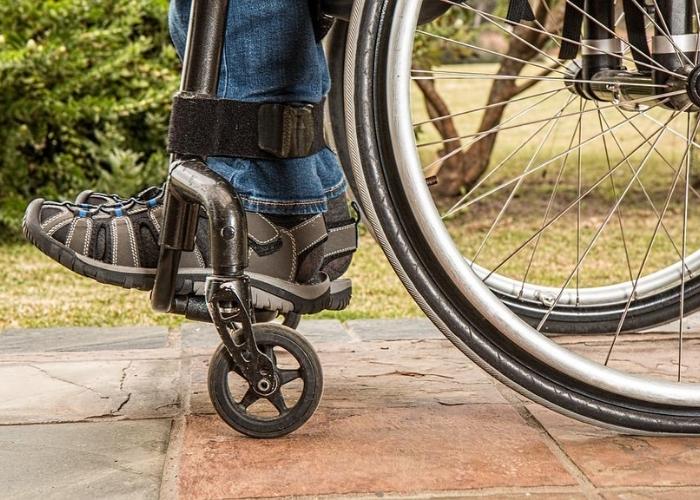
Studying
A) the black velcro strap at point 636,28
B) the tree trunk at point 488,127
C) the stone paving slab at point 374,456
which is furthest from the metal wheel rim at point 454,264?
the tree trunk at point 488,127

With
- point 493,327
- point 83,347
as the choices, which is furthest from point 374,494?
point 83,347

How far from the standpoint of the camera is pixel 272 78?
139 centimetres

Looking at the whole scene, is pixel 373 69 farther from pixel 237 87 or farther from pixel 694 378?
pixel 694 378

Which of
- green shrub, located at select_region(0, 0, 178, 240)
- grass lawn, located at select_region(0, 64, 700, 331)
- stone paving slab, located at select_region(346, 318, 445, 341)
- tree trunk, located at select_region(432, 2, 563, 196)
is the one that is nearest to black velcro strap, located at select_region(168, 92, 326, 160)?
grass lawn, located at select_region(0, 64, 700, 331)

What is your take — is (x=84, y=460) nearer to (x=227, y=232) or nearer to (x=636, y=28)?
(x=227, y=232)

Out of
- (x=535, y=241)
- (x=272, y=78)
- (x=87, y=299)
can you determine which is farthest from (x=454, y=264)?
(x=87, y=299)

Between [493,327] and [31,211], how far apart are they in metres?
0.64

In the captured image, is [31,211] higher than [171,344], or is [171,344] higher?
[31,211]

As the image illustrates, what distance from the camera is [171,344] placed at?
1.92 meters

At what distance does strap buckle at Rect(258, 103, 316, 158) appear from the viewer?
1381 mm

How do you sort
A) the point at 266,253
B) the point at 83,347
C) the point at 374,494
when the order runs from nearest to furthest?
the point at 374,494, the point at 266,253, the point at 83,347

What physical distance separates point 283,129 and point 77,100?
224cm

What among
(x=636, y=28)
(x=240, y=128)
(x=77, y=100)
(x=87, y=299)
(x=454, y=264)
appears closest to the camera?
(x=454, y=264)

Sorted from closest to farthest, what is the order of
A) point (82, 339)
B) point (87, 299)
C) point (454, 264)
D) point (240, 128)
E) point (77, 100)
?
point (454, 264) → point (240, 128) → point (82, 339) → point (87, 299) → point (77, 100)
